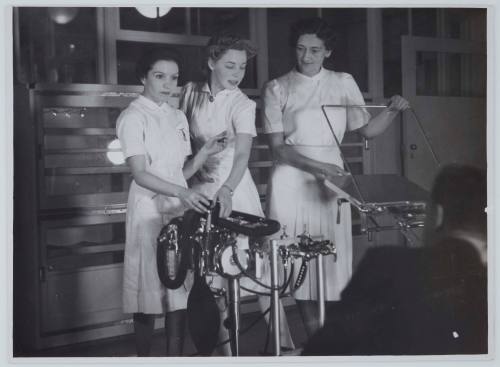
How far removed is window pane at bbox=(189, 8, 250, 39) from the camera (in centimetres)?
163

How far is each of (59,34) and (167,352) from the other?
3.01 ft

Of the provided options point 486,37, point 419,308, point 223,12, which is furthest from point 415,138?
point 223,12

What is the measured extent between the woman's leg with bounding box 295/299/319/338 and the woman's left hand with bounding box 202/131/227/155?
0.49 m

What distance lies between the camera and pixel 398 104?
5.59 feet

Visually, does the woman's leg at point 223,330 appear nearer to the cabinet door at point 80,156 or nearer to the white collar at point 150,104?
the cabinet door at point 80,156

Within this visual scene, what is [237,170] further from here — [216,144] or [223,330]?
[223,330]

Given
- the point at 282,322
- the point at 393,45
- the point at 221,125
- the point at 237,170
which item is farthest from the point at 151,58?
the point at 282,322

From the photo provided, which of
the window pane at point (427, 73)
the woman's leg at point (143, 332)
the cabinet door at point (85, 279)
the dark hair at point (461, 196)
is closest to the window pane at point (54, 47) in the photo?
the cabinet door at point (85, 279)

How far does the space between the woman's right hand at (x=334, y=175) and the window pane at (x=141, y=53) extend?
0.42 m

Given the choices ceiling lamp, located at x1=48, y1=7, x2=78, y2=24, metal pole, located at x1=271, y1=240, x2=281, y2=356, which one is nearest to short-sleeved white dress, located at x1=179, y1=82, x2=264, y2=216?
metal pole, located at x1=271, y1=240, x2=281, y2=356

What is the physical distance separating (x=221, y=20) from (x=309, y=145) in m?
0.43

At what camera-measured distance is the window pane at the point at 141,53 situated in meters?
1.60

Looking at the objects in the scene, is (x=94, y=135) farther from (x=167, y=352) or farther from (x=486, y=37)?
(x=486, y=37)

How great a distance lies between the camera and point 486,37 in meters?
1.70
